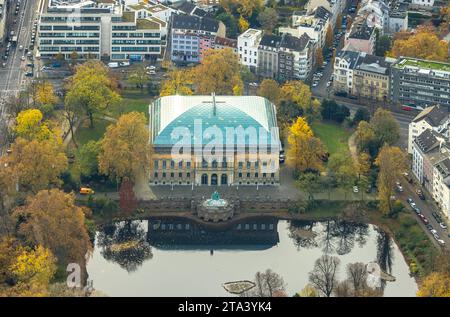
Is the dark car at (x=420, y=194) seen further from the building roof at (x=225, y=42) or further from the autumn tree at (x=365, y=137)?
the building roof at (x=225, y=42)

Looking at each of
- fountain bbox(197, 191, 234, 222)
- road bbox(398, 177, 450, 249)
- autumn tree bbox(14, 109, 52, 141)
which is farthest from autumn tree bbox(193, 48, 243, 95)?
road bbox(398, 177, 450, 249)

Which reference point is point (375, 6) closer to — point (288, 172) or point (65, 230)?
point (288, 172)

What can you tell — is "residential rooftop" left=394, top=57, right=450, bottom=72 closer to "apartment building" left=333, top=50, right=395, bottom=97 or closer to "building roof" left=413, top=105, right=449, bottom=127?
"apartment building" left=333, top=50, right=395, bottom=97

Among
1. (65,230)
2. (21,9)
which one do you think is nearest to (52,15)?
(21,9)

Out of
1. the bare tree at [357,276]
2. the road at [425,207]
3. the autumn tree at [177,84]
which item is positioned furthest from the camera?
the autumn tree at [177,84]

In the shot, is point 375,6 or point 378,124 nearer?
point 378,124

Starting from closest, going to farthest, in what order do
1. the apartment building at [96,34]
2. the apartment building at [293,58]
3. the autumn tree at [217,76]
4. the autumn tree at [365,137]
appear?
the autumn tree at [365,137], the autumn tree at [217,76], the apartment building at [293,58], the apartment building at [96,34]

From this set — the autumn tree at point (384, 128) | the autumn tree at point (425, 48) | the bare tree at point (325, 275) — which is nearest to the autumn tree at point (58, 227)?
the bare tree at point (325, 275)
